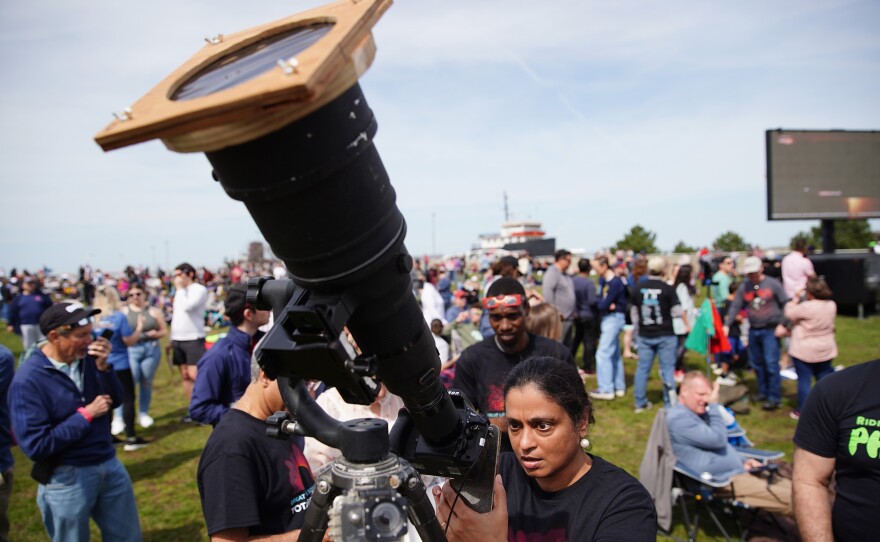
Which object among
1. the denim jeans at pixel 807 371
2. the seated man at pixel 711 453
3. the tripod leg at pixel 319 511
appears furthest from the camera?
the denim jeans at pixel 807 371

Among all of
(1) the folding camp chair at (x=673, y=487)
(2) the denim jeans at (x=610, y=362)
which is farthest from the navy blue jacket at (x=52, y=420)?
(2) the denim jeans at (x=610, y=362)

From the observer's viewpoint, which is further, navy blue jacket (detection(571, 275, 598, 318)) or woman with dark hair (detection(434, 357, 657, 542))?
navy blue jacket (detection(571, 275, 598, 318))

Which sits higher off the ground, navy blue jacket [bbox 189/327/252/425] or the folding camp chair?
navy blue jacket [bbox 189/327/252/425]

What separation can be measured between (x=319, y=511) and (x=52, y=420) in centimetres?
323

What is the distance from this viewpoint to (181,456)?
23.2ft

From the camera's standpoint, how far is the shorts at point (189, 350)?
289 inches

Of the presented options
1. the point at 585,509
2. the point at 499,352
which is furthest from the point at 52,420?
the point at 585,509

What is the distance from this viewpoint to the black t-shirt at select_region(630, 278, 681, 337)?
7.44 meters

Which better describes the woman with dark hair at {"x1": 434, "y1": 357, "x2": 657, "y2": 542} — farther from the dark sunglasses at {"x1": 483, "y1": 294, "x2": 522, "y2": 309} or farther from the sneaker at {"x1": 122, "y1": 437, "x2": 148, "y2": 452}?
the sneaker at {"x1": 122, "y1": 437, "x2": 148, "y2": 452}

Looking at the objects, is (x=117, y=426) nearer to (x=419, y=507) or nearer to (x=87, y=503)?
(x=87, y=503)

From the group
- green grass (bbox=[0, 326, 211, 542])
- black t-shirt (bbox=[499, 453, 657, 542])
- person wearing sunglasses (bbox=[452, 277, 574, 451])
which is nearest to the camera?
black t-shirt (bbox=[499, 453, 657, 542])

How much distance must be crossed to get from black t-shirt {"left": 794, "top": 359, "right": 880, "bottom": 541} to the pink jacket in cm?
488

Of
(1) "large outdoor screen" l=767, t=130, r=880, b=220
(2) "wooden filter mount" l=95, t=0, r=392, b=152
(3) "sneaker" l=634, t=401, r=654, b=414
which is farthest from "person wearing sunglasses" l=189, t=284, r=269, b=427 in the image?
(1) "large outdoor screen" l=767, t=130, r=880, b=220

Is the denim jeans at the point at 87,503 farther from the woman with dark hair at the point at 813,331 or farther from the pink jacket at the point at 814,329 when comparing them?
the pink jacket at the point at 814,329
